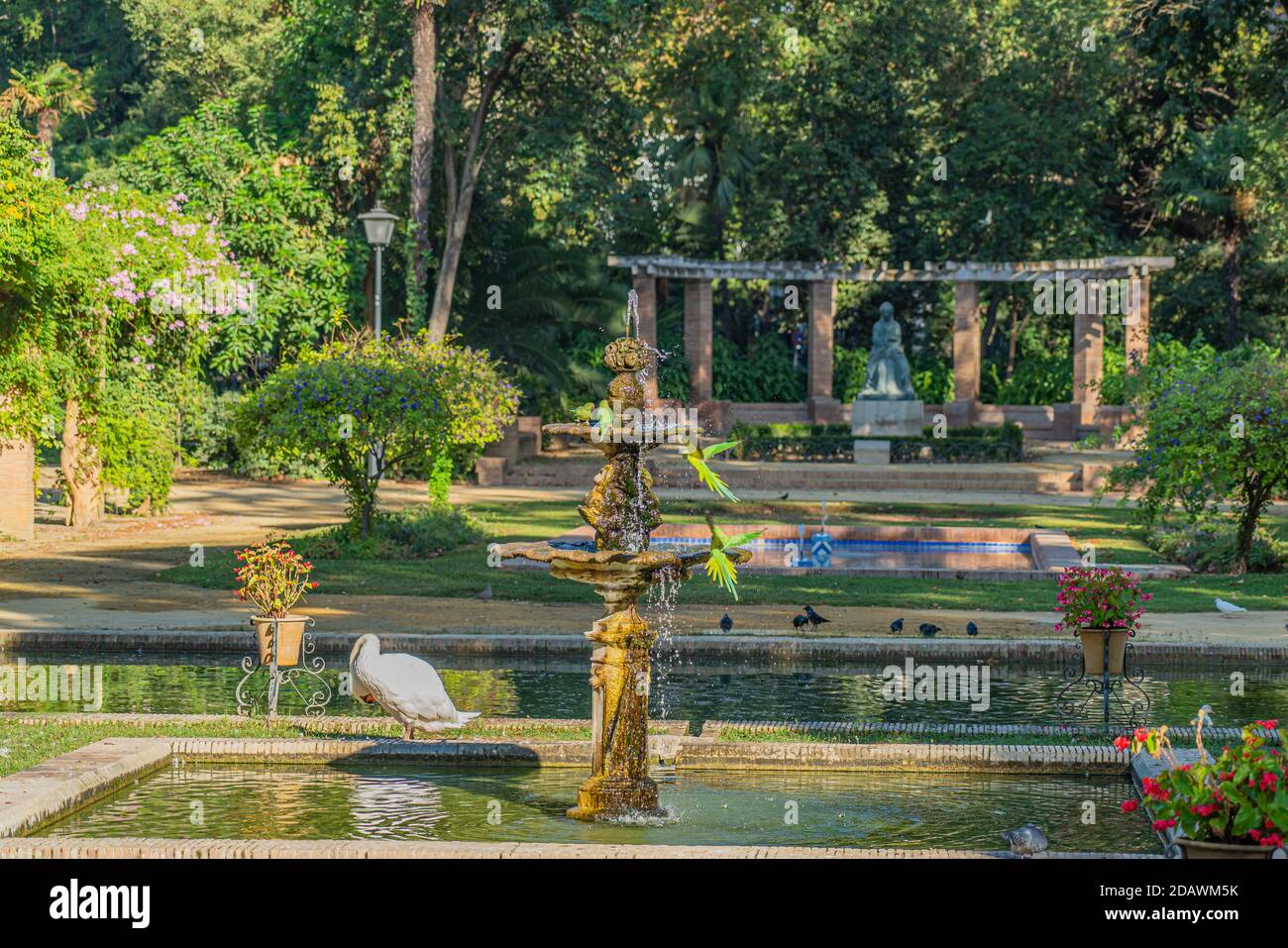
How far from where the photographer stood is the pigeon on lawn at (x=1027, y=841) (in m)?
8.14

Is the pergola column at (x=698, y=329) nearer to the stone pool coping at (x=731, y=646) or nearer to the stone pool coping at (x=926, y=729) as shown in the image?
the stone pool coping at (x=731, y=646)

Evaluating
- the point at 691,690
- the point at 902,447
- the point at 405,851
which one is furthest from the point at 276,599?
the point at 902,447

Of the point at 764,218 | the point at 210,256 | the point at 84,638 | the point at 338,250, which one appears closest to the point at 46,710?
the point at 84,638

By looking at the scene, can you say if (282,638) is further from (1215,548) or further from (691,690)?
(1215,548)

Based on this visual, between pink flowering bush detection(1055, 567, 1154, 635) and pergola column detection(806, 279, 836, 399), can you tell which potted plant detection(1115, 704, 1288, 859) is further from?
pergola column detection(806, 279, 836, 399)

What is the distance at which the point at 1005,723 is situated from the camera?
1248 centimetres

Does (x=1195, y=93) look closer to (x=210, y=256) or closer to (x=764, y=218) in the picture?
(x=764, y=218)

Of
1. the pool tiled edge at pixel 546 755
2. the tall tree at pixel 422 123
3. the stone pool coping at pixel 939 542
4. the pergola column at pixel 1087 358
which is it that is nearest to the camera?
the pool tiled edge at pixel 546 755

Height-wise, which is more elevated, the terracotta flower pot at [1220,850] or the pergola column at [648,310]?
the pergola column at [648,310]

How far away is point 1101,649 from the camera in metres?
12.3

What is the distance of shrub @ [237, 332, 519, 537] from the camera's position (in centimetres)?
2177

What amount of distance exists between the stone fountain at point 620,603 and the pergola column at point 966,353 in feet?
111

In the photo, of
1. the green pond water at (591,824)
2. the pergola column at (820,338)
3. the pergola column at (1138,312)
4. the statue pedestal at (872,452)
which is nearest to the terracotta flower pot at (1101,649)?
the green pond water at (591,824)
